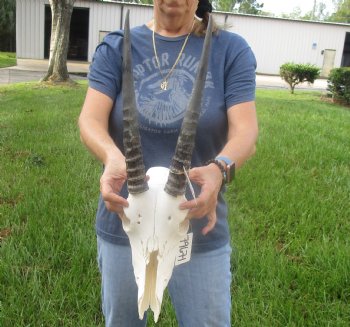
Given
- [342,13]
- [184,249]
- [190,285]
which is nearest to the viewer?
[184,249]

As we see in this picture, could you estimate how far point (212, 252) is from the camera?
78.0 inches

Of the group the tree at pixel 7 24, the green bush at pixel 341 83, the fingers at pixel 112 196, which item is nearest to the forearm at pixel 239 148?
the fingers at pixel 112 196

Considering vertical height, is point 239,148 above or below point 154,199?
above

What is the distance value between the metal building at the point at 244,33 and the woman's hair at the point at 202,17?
3041 centimetres

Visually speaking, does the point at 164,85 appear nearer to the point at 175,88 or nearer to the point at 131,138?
the point at 175,88

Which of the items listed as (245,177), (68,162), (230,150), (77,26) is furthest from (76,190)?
(77,26)

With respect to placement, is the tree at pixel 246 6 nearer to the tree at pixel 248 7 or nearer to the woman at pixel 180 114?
the tree at pixel 248 7

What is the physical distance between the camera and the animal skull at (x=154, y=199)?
4.70 feet

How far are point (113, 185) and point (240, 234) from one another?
115 inches

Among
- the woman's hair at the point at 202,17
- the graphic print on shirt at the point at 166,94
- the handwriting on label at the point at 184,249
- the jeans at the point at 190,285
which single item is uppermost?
the woman's hair at the point at 202,17

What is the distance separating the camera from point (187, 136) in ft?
4.68

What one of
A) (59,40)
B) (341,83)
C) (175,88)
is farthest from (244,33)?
(175,88)

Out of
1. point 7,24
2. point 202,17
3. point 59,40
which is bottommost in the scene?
point 7,24

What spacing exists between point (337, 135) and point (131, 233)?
7.62 metres
